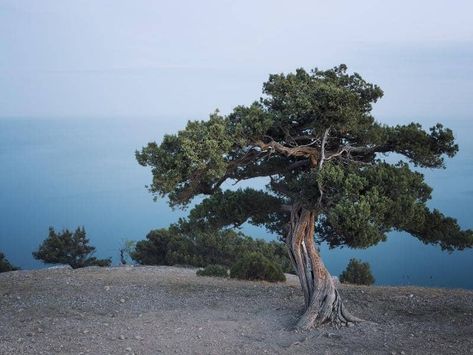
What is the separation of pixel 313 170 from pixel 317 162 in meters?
0.79

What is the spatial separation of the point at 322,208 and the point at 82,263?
29.7 meters

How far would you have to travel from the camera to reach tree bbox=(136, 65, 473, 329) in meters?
10.4

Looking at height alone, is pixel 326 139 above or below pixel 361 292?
above

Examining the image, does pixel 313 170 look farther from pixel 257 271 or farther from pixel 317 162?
pixel 257 271

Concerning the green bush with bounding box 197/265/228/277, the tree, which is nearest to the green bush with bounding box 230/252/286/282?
the green bush with bounding box 197/265/228/277

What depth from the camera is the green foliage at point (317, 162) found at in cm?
1034

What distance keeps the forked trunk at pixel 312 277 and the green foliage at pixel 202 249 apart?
19793 millimetres

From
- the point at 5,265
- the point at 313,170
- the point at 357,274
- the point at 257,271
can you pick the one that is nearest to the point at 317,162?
the point at 313,170

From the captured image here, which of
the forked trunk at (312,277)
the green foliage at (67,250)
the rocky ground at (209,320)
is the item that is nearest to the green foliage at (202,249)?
the green foliage at (67,250)

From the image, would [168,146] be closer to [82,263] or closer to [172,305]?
[172,305]

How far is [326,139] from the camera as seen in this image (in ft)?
38.3

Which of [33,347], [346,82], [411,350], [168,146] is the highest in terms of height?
[346,82]

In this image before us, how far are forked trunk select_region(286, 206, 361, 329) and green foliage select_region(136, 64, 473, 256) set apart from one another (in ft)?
1.54

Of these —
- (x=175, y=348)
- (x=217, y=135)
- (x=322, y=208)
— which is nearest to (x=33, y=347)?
(x=175, y=348)
